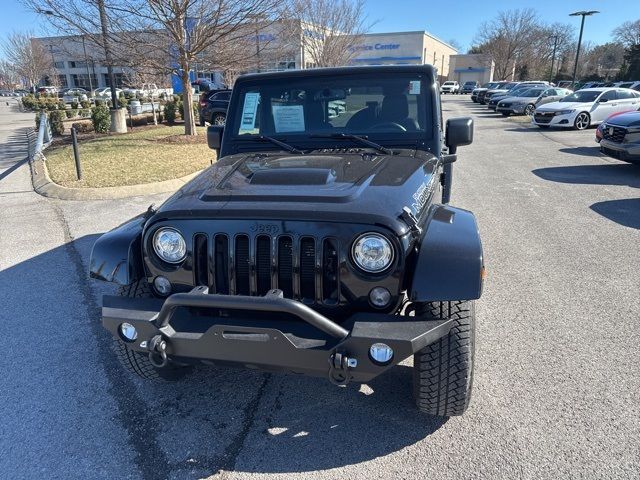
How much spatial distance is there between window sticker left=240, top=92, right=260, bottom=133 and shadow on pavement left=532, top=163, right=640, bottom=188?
709 centimetres

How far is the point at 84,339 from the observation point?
11.8 feet

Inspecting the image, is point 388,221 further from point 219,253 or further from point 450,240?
point 219,253

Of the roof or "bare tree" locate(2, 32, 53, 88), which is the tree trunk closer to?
the roof

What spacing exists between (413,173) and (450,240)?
26.8 inches

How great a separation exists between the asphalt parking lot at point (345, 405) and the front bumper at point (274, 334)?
566mm

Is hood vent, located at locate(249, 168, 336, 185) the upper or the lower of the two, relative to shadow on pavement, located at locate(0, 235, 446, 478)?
upper

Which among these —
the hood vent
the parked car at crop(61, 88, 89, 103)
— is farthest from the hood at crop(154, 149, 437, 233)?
the parked car at crop(61, 88, 89, 103)

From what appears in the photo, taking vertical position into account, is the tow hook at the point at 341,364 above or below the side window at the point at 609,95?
below

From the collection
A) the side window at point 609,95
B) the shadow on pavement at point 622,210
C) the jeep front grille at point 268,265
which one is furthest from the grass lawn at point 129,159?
the side window at point 609,95

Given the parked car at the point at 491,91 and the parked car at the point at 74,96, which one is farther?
the parked car at the point at 74,96

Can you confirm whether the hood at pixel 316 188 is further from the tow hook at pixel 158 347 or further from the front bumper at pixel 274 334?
the tow hook at pixel 158 347

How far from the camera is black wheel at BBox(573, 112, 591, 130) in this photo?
1644 centimetres

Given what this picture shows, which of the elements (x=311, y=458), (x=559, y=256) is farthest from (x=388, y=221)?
(x=559, y=256)

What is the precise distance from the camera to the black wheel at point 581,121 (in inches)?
647
